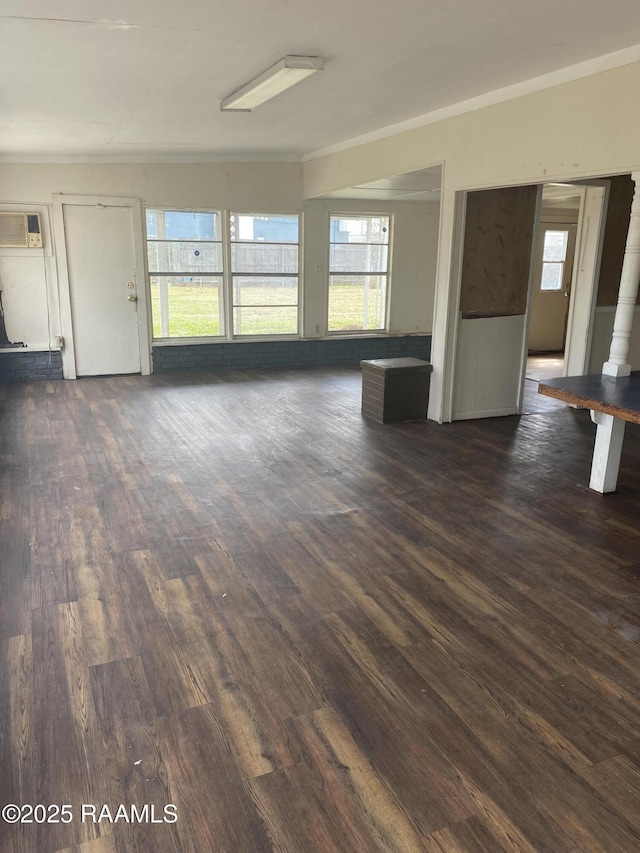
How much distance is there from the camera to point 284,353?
927cm

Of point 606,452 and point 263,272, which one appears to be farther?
point 263,272

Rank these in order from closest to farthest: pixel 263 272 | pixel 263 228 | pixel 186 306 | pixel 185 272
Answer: pixel 185 272
pixel 186 306
pixel 263 228
pixel 263 272

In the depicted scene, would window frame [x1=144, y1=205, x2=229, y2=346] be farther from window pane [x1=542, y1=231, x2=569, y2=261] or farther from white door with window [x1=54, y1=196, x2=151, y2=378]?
window pane [x1=542, y1=231, x2=569, y2=261]

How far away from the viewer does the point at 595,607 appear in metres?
2.98

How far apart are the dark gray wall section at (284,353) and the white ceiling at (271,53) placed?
3.26m

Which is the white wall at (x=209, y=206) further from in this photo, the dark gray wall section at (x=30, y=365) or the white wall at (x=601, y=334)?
the white wall at (x=601, y=334)

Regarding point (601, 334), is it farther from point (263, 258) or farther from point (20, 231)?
point (20, 231)

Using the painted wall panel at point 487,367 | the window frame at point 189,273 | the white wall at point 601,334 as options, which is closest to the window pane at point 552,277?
the white wall at point 601,334

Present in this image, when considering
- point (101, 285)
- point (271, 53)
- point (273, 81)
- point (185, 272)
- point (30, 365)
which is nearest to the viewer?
point (271, 53)

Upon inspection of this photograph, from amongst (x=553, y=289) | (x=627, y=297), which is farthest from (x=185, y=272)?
(x=553, y=289)

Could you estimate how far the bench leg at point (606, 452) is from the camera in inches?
167

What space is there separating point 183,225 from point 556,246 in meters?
6.30

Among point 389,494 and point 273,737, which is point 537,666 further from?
point 389,494

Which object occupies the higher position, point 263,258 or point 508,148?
point 508,148
